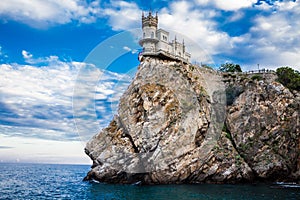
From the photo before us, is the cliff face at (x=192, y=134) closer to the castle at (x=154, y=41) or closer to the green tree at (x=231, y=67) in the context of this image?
the castle at (x=154, y=41)

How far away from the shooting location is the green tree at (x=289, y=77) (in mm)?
50562

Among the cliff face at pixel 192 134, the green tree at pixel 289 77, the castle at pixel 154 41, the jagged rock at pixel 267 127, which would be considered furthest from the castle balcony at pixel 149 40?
the green tree at pixel 289 77

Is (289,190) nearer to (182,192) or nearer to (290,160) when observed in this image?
(290,160)

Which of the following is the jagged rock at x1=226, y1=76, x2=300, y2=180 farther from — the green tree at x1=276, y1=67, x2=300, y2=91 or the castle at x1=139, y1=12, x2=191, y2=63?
the castle at x1=139, y1=12, x2=191, y2=63

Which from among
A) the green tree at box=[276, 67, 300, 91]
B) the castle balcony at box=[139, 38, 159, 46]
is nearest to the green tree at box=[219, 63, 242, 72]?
the green tree at box=[276, 67, 300, 91]

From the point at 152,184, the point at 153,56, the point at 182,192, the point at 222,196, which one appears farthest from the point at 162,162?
the point at 153,56

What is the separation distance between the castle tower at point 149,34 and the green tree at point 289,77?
24.8 metres

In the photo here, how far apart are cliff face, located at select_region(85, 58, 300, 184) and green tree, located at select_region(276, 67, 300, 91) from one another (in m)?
3.17

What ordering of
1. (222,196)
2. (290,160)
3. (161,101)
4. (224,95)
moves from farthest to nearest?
(224,95) → (161,101) → (290,160) → (222,196)

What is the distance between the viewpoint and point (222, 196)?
3094 cm

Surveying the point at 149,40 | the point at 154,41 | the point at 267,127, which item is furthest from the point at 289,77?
the point at 149,40

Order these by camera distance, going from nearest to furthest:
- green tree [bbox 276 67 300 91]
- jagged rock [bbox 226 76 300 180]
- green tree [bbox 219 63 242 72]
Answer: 1. jagged rock [bbox 226 76 300 180]
2. green tree [bbox 276 67 300 91]
3. green tree [bbox 219 63 242 72]

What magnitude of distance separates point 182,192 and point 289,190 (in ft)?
45.7

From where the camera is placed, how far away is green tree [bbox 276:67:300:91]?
50562 mm
